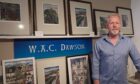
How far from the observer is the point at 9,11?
1.77 metres

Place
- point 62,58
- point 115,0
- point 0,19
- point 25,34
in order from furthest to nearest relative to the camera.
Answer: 1. point 115,0
2. point 62,58
3. point 25,34
4. point 0,19

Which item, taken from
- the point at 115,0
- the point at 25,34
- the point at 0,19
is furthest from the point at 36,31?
the point at 115,0

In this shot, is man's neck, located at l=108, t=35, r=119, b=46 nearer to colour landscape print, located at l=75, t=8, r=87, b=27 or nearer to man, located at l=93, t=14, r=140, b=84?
man, located at l=93, t=14, r=140, b=84

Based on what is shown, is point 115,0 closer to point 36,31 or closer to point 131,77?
point 131,77

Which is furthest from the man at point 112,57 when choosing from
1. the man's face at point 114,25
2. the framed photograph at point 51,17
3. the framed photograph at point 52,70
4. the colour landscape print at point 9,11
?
the colour landscape print at point 9,11

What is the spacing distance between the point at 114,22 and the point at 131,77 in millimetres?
1109

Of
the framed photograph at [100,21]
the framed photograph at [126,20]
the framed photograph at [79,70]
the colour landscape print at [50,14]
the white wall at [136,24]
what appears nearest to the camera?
the colour landscape print at [50,14]

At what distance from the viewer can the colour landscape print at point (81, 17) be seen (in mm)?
2232

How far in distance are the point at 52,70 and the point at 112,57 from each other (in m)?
0.65

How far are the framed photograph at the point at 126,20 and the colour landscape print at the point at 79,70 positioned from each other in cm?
81

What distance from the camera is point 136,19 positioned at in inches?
112

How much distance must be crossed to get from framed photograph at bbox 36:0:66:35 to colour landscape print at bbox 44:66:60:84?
0.38 m

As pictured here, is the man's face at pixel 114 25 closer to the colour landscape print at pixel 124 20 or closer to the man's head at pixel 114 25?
the man's head at pixel 114 25

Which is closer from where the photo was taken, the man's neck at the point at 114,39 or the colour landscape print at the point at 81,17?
the man's neck at the point at 114,39
